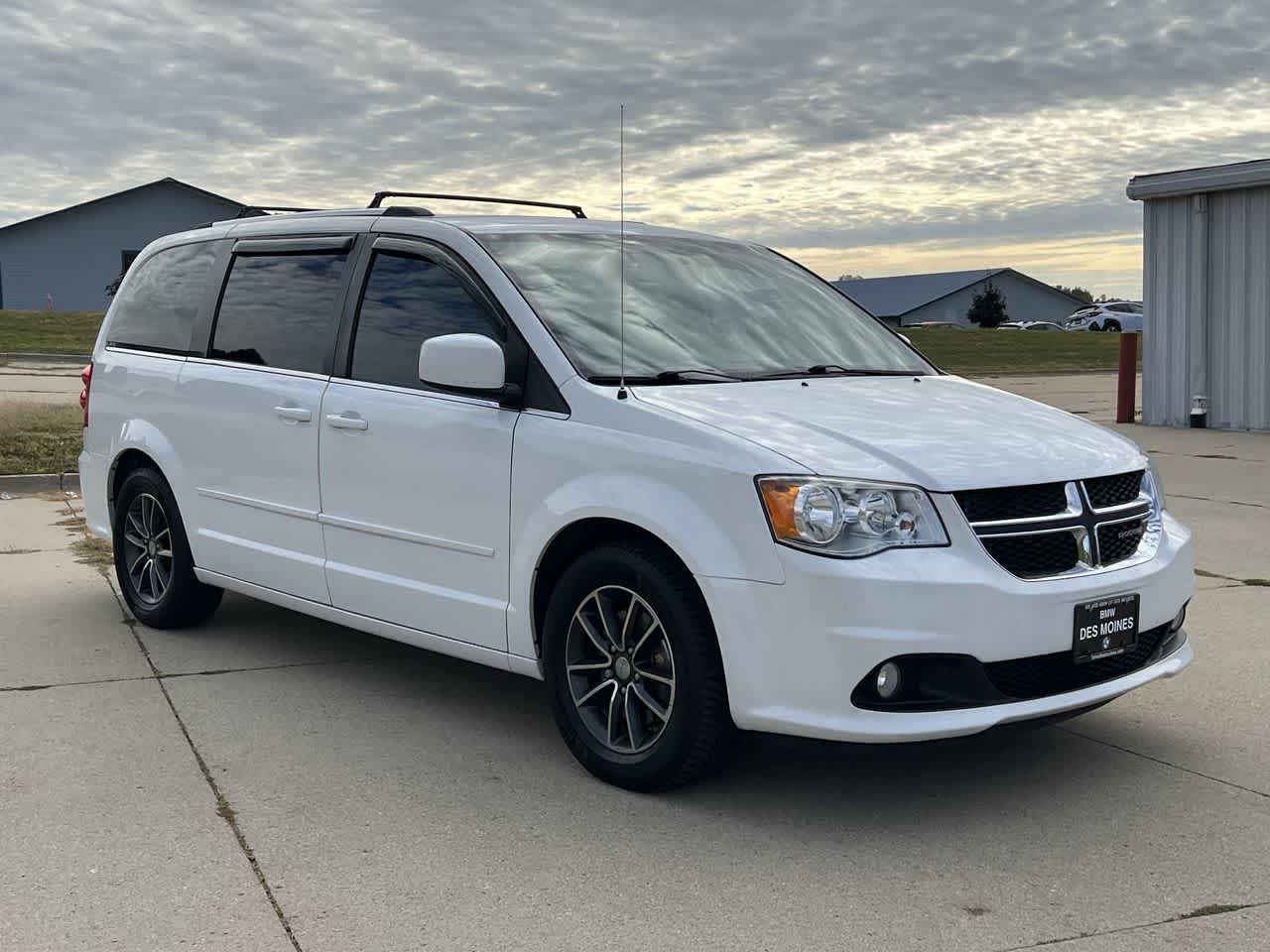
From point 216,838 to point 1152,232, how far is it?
16.6 m

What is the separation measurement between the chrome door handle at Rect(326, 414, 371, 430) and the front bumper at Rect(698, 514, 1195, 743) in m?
1.78

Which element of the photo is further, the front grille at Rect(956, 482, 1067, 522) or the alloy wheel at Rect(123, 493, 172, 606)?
the alloy wheel at Rect(123, 493, 172, 606)

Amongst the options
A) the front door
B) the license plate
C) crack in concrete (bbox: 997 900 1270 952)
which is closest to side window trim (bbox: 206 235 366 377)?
the front door

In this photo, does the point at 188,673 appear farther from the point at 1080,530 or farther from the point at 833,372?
the point at 1080,530

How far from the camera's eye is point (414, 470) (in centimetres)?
529

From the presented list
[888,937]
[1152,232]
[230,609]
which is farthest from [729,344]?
[1152,232]

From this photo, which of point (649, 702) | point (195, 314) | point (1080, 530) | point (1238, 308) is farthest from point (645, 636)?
point (1238, 308)

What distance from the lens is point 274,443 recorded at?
5.98 meters

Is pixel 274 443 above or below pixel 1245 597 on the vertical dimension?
above

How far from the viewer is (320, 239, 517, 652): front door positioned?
5039 mm

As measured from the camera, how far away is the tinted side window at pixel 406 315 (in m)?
5.35

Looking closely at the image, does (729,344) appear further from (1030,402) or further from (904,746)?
(904,746)

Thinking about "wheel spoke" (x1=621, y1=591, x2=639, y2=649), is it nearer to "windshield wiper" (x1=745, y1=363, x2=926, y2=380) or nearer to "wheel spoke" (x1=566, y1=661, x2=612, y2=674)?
"wheel spoke" (x1=566, y1=661, x2=612, y2=674)

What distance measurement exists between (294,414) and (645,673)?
6.78 ft
